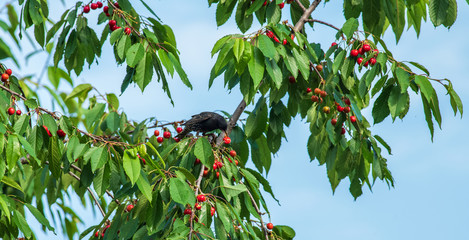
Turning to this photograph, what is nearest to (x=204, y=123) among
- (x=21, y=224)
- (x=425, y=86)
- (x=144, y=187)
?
(x=144, y=187)

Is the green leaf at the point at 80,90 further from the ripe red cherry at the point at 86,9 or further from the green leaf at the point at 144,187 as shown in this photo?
the green leaf at the point at 144,187

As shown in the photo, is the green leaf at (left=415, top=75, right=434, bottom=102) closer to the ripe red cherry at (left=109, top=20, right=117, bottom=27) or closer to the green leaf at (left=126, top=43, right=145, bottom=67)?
the green leaf at (left=126, top=43, right=145, bottom=67)

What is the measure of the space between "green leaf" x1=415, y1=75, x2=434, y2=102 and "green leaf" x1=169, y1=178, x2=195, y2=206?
102 centimetres

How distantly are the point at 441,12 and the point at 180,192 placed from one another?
147cm

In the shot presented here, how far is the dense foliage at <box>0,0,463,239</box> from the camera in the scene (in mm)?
2463

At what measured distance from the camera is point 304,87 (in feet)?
10.2

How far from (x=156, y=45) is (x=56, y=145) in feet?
2.23

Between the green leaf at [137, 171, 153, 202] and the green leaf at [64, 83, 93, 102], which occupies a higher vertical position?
the green leaf at [64, 83, 93, 102]

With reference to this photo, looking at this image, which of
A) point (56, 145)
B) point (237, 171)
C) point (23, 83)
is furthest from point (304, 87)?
point (23, 83)

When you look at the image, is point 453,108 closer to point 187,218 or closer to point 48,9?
point 187,218

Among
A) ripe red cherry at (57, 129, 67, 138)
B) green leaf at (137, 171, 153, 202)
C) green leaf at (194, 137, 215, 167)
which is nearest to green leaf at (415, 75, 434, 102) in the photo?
green leaf at (194, 137, 215, 167)

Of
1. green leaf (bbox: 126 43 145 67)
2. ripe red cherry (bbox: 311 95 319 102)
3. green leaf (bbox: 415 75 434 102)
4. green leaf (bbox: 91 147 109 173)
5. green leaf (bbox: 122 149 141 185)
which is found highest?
green leaf (bbox: 126 43 145 67)

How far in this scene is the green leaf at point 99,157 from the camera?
2.38m

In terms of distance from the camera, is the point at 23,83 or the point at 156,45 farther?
the point at 23,83
